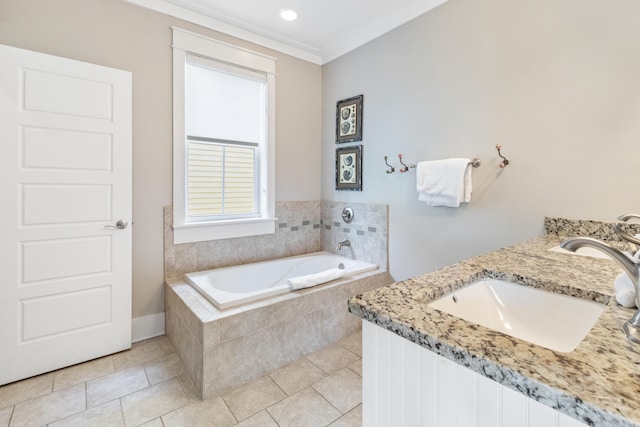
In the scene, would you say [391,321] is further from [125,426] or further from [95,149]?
[95,149]

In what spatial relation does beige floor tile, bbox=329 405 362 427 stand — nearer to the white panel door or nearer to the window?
the white panel door

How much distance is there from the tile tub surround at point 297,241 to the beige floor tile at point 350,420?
1400mm

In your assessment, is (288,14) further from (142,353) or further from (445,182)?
(142,353)

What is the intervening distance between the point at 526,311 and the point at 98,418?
209cm

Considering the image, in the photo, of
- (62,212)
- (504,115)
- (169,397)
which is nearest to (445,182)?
(504,115)

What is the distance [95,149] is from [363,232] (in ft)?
7.48

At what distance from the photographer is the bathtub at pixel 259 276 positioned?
6.94 feet

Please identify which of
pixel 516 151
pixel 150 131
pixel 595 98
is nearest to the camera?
pixel 595 98

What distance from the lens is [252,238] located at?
10.0 feet

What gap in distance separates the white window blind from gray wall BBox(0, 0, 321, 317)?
0.21 m

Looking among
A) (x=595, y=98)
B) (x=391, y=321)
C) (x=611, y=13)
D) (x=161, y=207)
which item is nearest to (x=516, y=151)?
(x=595, y=98)

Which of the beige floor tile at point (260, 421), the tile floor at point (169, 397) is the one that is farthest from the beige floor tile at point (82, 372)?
the beige floor tile at point (260, 421)

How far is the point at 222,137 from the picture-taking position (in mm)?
2871

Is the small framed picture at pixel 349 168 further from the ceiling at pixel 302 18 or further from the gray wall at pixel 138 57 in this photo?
the gray wall at pixel 138 57
